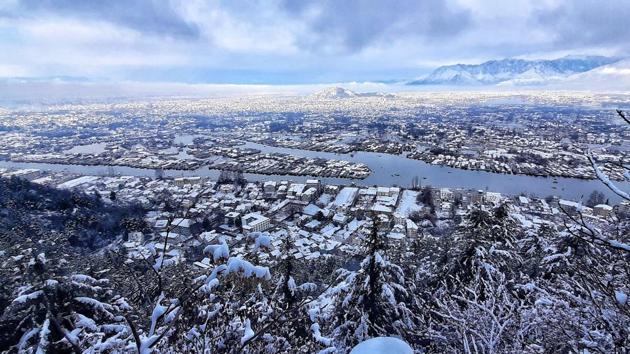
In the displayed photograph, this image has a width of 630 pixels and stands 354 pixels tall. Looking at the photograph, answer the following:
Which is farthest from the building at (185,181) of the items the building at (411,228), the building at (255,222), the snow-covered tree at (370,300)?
the snow-covered tree at (370,300)

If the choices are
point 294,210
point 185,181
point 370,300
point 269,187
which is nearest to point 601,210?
point 294,210

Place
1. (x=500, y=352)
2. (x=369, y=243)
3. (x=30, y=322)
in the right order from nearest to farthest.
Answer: (x=500, y=352) < (x=30, y=322) < (x=369, y=243)

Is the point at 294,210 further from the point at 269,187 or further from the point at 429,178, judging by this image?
the point at 429,178

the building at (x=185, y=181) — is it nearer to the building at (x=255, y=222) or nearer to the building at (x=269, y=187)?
the building at (x=269, y=187)

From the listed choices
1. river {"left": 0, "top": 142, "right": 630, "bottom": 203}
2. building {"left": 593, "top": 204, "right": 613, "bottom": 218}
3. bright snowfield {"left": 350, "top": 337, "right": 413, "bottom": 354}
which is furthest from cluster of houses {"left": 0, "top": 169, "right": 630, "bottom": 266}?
bright snowfield {"left": 350, "top": 337, "right": 413, "bottom": 354}

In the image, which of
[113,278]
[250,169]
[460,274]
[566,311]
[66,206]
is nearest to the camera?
[566,311]

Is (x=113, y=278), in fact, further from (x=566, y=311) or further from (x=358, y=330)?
(x=566, y=311)

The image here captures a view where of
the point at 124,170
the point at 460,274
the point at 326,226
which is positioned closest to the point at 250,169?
the point at 124,170
